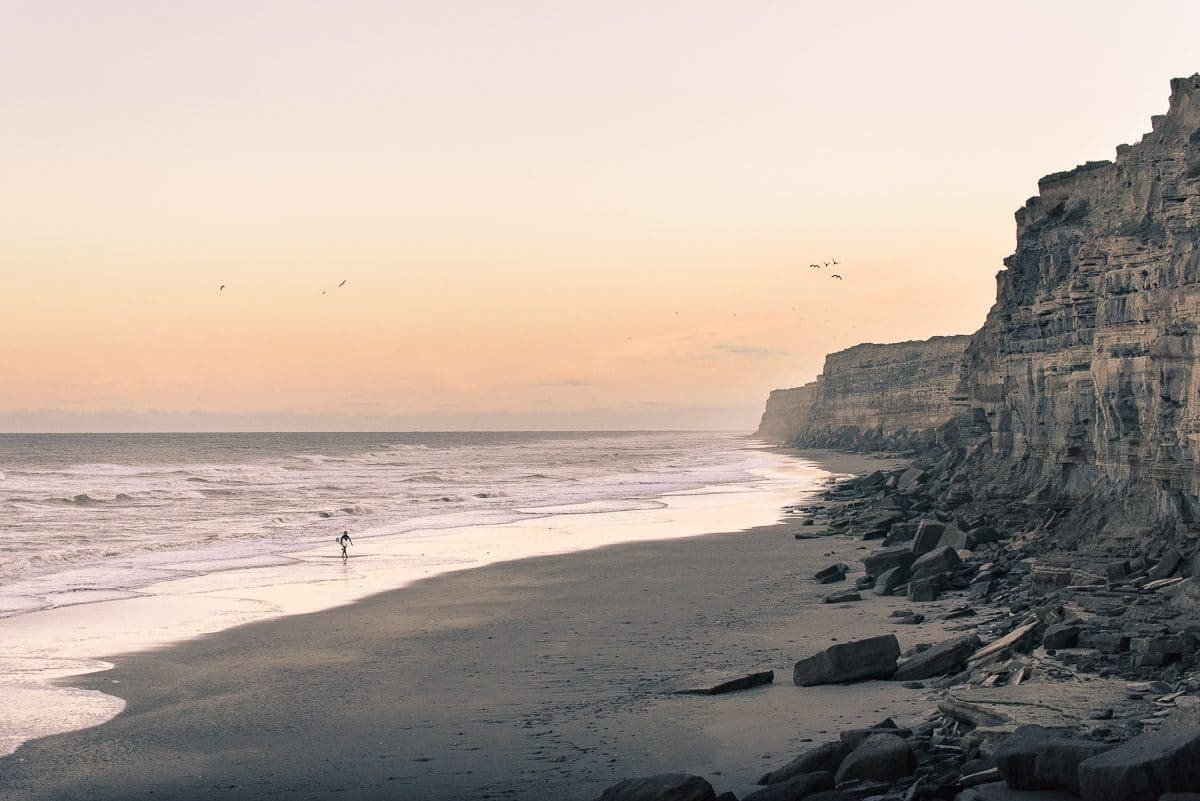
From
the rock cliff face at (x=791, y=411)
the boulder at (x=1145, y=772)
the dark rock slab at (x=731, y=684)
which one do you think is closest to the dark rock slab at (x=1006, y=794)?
the boulder at (x=1145, y=772)

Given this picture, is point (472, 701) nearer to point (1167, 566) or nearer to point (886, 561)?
point (1167, 566)

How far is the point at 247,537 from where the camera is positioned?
3559cm

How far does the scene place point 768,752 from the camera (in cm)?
1022

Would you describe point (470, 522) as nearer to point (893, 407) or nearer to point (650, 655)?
point (650, 655)

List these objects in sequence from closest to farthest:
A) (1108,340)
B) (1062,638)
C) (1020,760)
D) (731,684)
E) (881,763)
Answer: (1020,760) → (881,763) → (1062,638) → (731,684) → (1108,340)

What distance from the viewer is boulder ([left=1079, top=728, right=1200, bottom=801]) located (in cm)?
713

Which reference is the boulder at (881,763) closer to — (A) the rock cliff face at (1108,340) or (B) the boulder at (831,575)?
(A) the rock cliff face at (1108,340)

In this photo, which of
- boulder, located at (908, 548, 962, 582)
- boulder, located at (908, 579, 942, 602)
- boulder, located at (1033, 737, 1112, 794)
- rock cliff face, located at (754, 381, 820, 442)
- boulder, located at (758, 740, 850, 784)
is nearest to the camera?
boulder, located at (1033, 737, 1112, 794)

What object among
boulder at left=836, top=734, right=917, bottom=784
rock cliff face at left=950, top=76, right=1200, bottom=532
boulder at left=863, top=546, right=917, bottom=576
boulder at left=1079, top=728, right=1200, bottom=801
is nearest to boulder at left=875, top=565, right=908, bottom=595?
boulder at left=863, top=546, right=917, bottom=576

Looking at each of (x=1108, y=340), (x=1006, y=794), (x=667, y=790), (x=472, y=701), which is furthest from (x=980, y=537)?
(x=667, y=790)

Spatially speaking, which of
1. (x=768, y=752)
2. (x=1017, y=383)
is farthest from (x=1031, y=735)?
(x=1017, y=383)

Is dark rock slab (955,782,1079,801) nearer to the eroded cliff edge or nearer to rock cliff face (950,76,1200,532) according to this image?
the eroded cliff edge

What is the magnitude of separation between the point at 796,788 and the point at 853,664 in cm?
419

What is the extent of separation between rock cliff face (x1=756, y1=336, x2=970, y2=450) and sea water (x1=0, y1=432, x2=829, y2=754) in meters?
19.4
